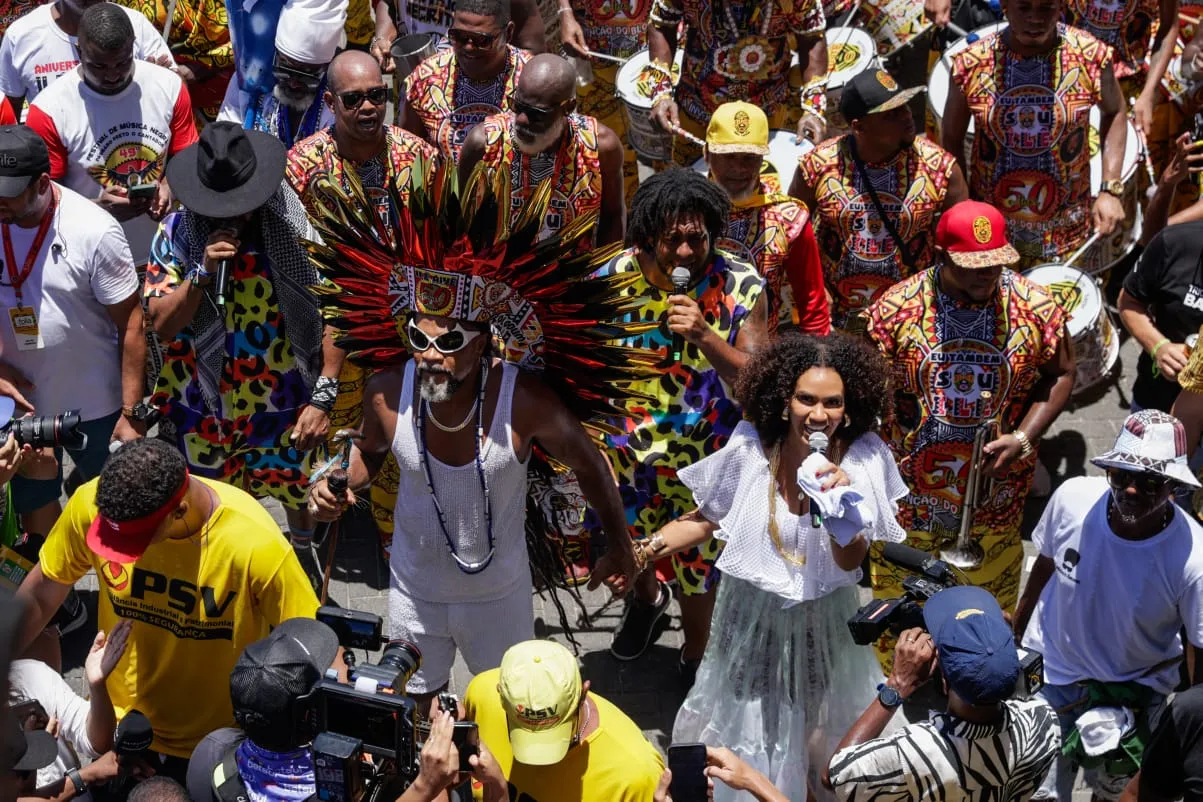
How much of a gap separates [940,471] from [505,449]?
1970mm

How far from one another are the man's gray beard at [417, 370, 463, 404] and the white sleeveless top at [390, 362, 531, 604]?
17 cm

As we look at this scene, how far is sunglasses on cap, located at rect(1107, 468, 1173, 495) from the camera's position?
5.30 metres

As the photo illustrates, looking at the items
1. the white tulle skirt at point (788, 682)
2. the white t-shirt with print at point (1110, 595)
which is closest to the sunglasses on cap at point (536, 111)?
the white tulle skirt at point (788, 682)

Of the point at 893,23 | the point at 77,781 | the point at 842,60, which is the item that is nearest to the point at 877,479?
the point at 77,781

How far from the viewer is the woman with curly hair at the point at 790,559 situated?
538 centimetres

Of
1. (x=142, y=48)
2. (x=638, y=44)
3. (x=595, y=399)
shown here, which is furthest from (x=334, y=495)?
(x=638, y=44)

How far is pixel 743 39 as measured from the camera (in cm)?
819

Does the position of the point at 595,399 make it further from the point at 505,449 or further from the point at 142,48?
the point at 142,48

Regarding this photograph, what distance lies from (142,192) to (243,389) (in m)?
1.13

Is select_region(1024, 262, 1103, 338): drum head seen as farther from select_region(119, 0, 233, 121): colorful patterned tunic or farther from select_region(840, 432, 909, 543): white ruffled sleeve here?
select_region(119, 0, 233, 121): colorful patterned tunic

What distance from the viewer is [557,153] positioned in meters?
7.12

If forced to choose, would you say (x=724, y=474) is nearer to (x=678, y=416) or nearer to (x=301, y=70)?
(x=678, y=416)

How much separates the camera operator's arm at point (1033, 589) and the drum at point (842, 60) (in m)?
3.40

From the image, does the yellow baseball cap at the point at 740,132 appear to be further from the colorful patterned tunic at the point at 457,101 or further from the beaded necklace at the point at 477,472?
the beaded necklace at the point at 477,472
